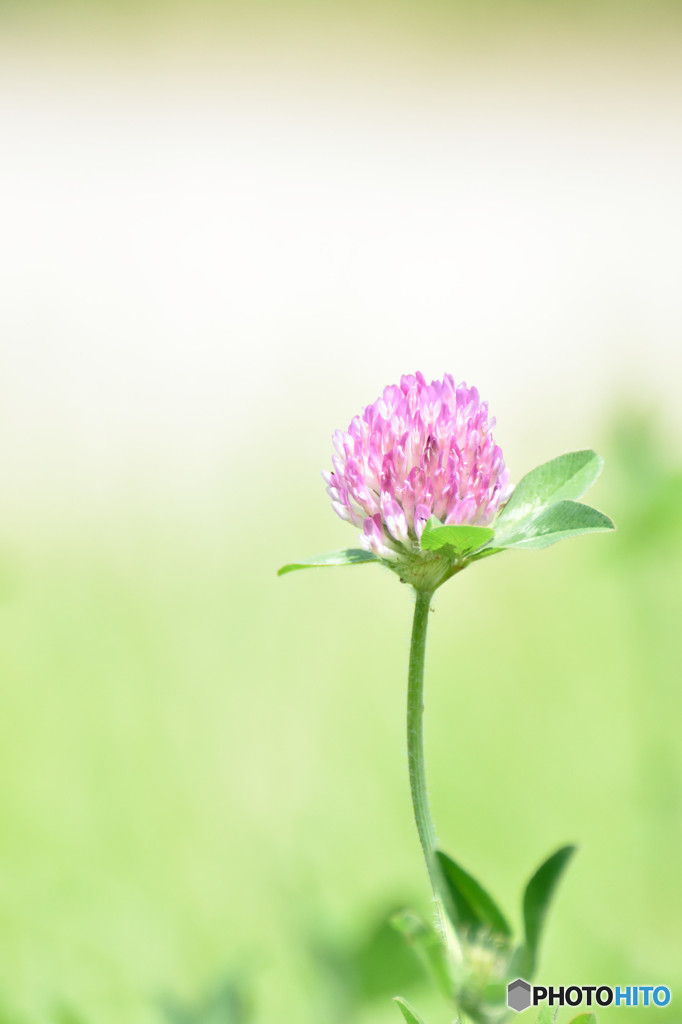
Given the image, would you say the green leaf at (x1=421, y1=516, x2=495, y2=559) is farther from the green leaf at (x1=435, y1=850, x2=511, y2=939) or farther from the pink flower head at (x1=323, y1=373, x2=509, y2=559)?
the green leaf at (x1=435, y1=850, x2=511, y2=939)

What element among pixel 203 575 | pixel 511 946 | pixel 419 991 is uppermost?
pixel 203 575

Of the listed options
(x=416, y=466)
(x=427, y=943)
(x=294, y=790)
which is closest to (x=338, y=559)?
(x=416, y=466)

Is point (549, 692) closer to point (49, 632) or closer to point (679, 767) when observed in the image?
point (679, 767)

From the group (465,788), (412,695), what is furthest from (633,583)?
(412,695)

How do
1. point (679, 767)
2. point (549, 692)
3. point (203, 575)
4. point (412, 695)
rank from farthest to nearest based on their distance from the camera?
point (203, 575), point (549, 692), point (679, 767), point (412, 695)

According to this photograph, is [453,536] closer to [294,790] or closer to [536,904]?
[536,904]

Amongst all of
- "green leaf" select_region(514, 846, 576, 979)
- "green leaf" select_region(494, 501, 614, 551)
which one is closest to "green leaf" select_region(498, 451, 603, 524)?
"green leaf" select_region(494, 501, 614, 551)
